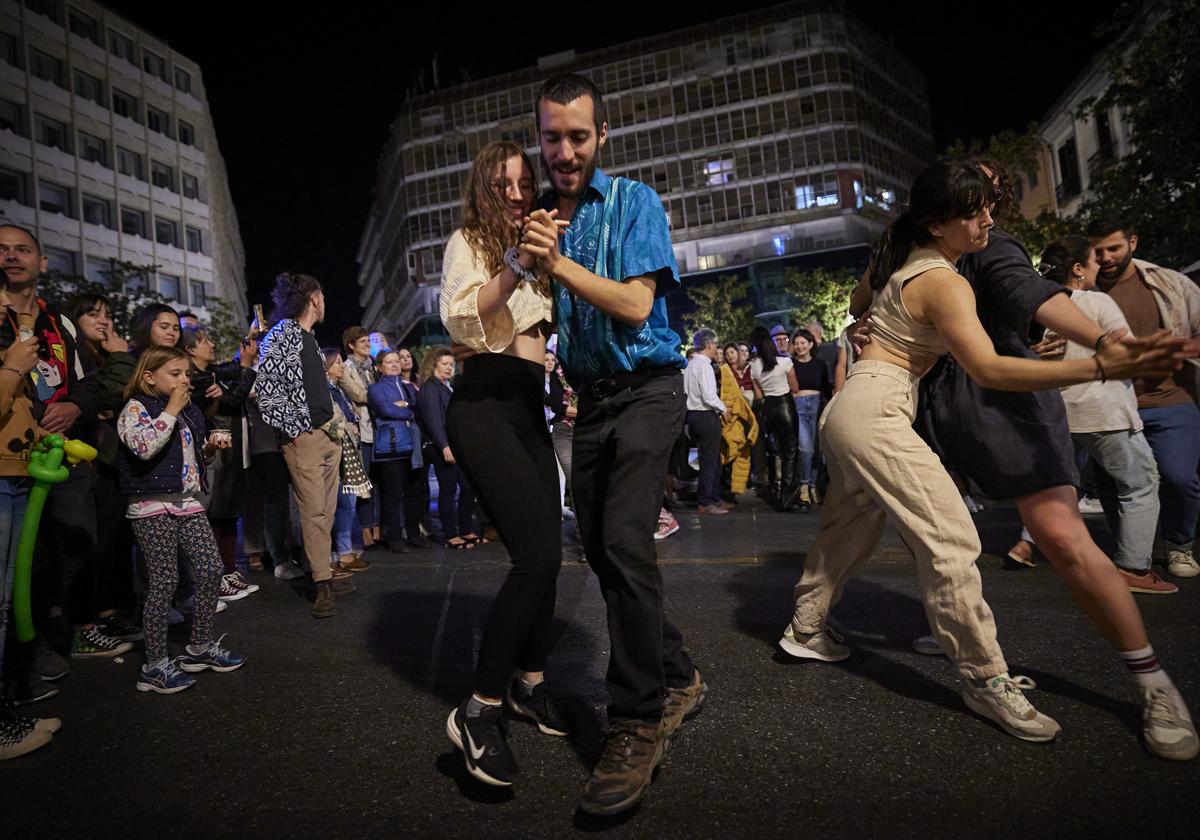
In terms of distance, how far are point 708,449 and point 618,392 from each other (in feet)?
24.2

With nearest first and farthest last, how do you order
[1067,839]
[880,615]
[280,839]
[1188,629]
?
[1067,839] → [280,839] → [1188,629] → [880,615]

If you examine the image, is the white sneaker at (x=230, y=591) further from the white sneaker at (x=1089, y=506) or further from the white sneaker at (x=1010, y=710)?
the white sneaker at (x=1089, y=506)

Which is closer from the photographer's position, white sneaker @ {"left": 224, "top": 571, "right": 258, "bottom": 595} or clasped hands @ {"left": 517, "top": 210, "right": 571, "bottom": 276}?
clasped hands @ {"left": 517, "top": 210, "right": 571, "bottom": 276}

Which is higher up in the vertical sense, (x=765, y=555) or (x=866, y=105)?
(x=866, y=105)

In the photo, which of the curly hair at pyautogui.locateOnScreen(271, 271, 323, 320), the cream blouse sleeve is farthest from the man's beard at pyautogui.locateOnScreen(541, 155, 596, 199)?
the curly hair at pyautogui.locateOnScreen(271, 271, 323, 320)

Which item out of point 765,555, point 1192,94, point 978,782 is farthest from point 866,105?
point 978,782

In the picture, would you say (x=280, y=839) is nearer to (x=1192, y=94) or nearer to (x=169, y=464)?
(x=169, y=464)

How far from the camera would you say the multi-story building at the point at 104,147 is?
44.0 meters

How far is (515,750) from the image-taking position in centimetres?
292

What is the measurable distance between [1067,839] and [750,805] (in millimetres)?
871

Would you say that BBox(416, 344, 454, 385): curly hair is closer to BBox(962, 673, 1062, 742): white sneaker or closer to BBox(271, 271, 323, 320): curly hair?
BBox(271, 271, 323, 320): curly hair

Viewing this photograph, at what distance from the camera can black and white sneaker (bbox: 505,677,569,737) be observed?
308cm

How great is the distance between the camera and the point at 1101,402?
4863 mm

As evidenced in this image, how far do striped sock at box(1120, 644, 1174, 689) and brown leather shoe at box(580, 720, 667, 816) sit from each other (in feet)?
5.63
